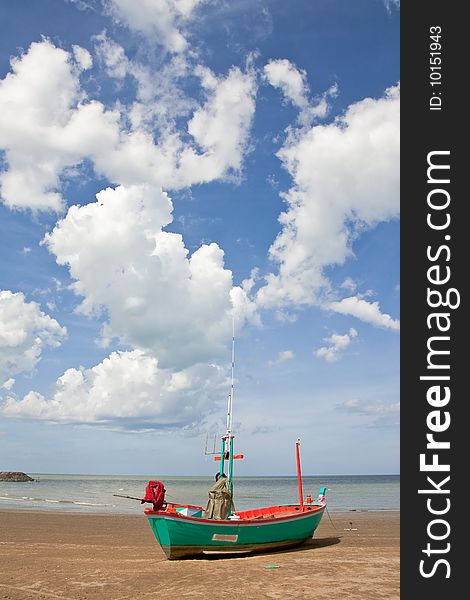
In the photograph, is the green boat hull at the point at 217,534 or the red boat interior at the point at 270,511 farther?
the red boat interior at the point at 270,511

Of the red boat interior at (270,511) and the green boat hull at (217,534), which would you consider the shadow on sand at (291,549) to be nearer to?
Result: the green boat hull at (217,534)

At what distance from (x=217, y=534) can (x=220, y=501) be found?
1.58m

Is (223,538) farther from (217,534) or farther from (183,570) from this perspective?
(183,570)

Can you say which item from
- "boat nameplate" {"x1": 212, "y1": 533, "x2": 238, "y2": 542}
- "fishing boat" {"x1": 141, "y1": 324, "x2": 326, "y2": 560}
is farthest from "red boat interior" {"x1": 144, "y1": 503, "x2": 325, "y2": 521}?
"boat nameplate" {"x1": 212, "y1": 533, "x2": 238, "y2": 542}

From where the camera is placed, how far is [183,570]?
1692 centimetres

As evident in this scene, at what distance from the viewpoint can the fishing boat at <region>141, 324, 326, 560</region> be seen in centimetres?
1809

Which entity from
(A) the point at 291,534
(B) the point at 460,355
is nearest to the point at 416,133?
(B) the point at 460,355

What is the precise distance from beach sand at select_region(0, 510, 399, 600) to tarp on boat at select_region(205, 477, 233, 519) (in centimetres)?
150

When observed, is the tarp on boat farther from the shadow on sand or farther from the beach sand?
the beach sand

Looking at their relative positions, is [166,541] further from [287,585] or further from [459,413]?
[459,413]

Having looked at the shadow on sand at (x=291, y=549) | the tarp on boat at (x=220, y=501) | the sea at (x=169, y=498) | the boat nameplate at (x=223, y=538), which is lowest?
the sea at (x=169, y=498)

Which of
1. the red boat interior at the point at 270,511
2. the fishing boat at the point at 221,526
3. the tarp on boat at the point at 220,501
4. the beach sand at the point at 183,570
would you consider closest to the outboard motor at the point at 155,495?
the fishing boat at the point at 221,526

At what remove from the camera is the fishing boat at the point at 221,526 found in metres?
18.1

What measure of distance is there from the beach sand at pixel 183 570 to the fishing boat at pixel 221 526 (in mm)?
397
